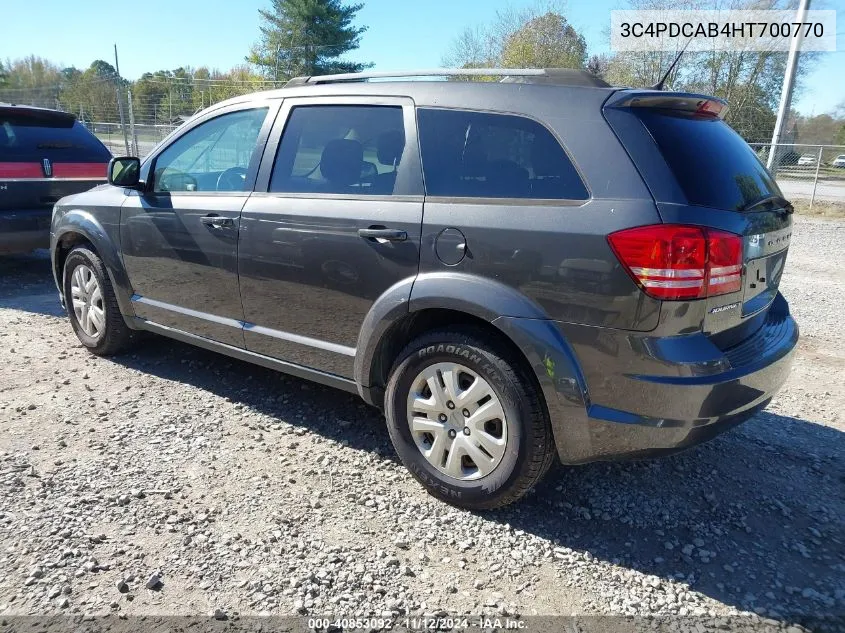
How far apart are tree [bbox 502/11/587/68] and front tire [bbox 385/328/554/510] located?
3008 cm

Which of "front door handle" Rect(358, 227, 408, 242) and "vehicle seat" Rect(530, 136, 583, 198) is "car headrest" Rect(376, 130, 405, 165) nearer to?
"front door handle" Rect(358, 227, 408, 242)

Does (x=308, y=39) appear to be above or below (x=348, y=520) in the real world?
above

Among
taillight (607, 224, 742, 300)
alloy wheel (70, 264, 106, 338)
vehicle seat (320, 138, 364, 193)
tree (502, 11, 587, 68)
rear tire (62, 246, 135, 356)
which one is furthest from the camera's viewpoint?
tree (502, 11, 587, 68)

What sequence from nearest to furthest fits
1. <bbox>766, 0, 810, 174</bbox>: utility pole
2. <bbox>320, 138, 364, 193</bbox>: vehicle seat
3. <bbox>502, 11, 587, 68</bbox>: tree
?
1. <bbox>320, 138, 364, 193</bbox>: vehicle seat
2. <bbox>766, 0, 810, 174</bbox>: utility pole
3. <bbox>502, 11, 587, 68</bbox>: tree

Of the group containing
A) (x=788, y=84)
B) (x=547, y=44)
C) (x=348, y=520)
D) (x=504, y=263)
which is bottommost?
(x=348, y=520)

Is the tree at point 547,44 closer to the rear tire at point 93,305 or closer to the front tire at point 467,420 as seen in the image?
the rear tire at point 93,305

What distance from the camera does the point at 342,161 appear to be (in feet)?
10.9

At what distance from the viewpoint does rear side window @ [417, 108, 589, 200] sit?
2619mm

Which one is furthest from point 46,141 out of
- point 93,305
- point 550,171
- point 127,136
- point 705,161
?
point 127,136

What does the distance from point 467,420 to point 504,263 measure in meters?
0.74

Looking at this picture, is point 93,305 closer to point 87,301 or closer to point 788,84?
point 87,301

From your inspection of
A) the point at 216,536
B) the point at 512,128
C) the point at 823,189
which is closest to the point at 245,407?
the point at 216,536

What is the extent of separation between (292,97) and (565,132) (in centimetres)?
175

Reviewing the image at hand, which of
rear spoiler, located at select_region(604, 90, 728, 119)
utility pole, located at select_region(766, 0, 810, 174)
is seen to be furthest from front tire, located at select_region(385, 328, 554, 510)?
utility pole, located at select_region(766, 0, 810, 174)
